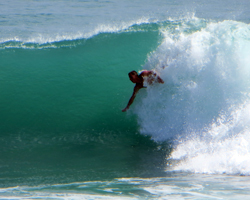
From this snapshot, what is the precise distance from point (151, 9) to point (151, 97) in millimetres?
10629

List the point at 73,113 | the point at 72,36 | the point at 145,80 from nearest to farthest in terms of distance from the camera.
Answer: the point at 145,80, the point at 73,113, the point at 72,36

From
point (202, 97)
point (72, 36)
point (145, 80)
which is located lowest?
point (202, 97)

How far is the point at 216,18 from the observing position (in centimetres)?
1427

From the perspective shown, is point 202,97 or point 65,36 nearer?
point 202,97

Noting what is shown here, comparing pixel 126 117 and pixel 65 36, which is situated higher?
pixel 65 36

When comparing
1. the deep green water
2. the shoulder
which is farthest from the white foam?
the deep green water

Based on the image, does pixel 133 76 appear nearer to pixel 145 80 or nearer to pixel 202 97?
pixel 145 80

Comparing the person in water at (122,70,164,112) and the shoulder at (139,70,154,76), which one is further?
the person in water at (122,70,164,112)

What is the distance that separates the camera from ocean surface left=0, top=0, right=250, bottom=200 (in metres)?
4.08

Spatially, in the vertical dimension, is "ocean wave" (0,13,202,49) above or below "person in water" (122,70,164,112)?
above

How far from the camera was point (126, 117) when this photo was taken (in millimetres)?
6312

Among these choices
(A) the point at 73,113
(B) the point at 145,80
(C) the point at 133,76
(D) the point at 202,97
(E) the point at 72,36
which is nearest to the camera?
(C) the point at 133,76

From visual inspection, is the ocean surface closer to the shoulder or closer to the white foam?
the white foam

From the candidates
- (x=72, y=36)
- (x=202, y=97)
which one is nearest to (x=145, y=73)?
(x=202, y=97)
